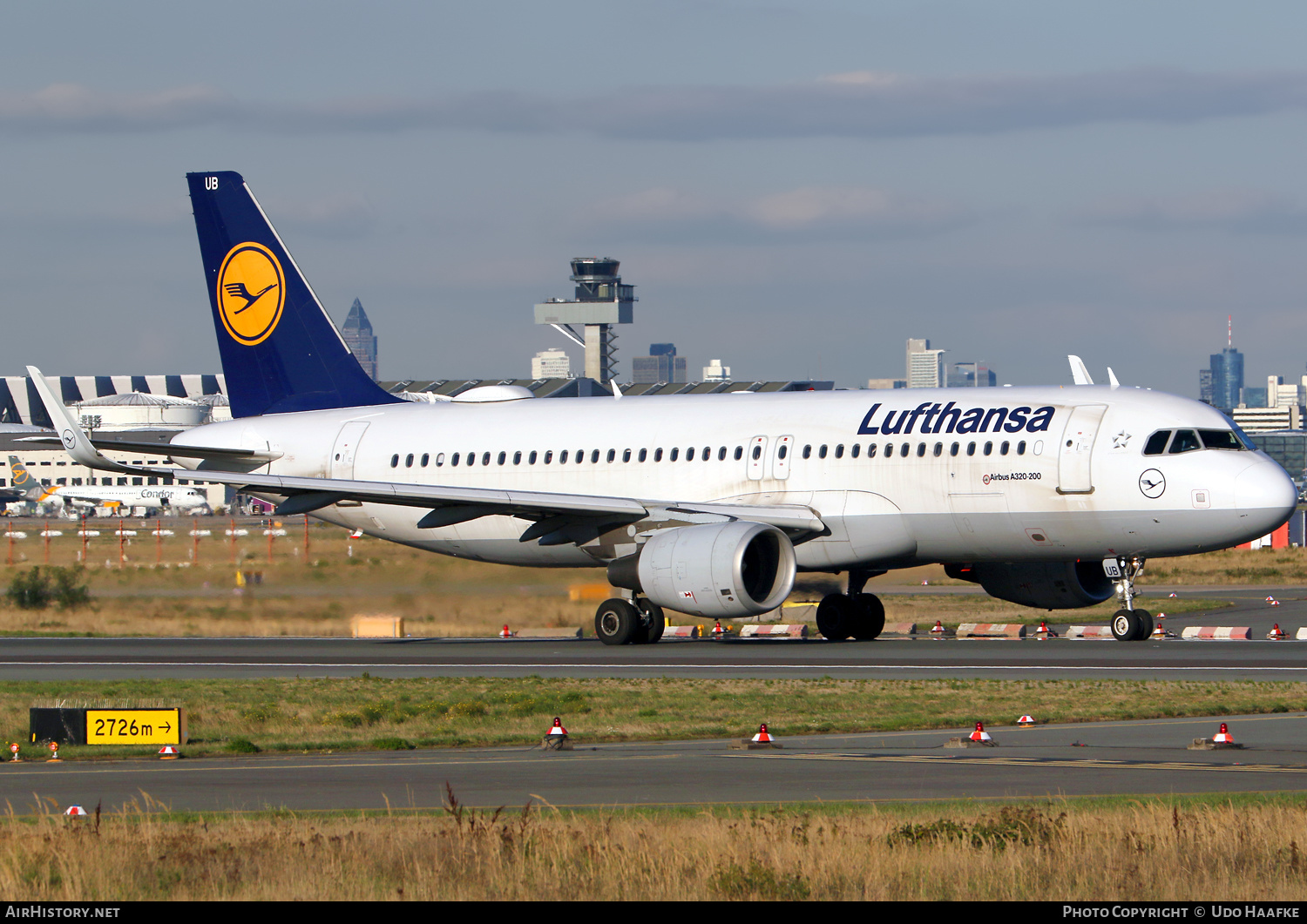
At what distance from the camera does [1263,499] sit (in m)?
30.9

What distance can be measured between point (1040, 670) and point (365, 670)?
1058cm

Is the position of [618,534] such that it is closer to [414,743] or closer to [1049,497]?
[1049,497]

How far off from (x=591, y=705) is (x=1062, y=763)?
7434mm

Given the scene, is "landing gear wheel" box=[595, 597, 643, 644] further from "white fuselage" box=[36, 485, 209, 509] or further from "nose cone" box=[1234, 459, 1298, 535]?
"white fuselage" box=[36, 485, 209, 509]

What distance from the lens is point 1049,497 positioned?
1264 inches

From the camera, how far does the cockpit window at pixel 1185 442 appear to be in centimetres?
3173

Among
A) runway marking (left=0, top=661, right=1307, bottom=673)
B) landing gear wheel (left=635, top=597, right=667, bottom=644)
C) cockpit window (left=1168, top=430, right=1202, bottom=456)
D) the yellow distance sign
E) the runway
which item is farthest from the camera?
landing gear wheel (left=635, top=597, right=667, bottom=644)

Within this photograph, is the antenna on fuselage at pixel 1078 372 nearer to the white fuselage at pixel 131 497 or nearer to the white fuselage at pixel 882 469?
the white fuselage at pixel 882 469

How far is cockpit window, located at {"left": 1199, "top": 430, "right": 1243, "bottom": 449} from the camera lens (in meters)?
31.8

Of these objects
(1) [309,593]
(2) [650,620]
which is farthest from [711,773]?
(1) [309,593]

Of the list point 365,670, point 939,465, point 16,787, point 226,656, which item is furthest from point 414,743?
point 939,465

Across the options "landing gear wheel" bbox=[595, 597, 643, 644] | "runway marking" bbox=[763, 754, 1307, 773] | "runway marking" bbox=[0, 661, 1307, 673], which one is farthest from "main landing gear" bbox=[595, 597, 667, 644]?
"runway marking" bbox=[763, 754, 1307, 773]

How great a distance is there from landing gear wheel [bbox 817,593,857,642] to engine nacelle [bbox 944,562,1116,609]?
2.14 meters

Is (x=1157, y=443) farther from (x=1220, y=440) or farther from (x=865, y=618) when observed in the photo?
(x=865, y=618)
